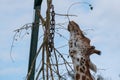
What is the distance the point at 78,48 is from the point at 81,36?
45 millimetres

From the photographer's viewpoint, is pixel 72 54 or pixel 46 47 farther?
pixel 46 47

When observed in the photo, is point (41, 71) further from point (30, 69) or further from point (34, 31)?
point (34, 31)

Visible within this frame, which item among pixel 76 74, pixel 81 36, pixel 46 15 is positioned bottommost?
pixel 76 74

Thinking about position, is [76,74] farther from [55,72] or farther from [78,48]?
[55,72]

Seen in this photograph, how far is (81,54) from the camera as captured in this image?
0.86 m

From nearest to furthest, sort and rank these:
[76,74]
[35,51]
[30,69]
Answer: [76,74] → [30,69] → [35,51]

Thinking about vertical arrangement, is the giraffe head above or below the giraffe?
above

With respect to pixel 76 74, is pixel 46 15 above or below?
above

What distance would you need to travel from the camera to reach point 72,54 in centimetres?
87

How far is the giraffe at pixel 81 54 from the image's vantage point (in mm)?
831

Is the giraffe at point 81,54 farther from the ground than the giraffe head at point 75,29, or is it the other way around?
the giraffe head at point 75,29

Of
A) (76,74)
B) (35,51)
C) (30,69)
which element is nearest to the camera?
(76,74)

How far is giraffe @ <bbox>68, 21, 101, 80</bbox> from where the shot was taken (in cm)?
83

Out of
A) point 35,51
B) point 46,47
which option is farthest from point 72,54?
point 35,51
